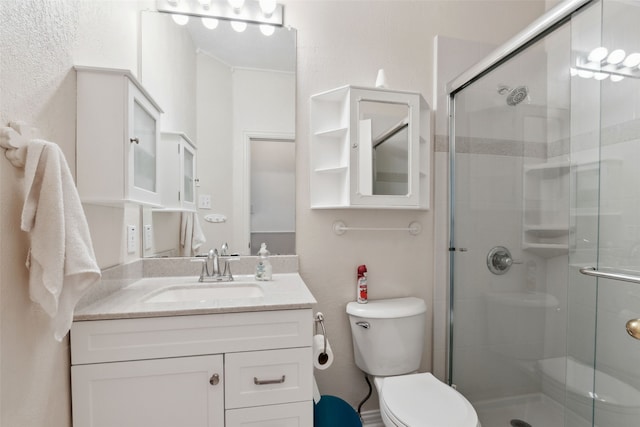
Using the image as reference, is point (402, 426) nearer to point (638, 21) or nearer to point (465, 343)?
point (465, 343)

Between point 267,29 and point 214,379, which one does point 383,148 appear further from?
point 214,379

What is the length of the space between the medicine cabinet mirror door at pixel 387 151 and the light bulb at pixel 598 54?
2.23 feet

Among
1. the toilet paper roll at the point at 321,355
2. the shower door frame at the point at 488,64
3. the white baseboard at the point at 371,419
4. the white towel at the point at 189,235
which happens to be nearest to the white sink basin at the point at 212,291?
the white towel at the point at 189,235

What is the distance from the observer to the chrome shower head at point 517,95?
1.49 m

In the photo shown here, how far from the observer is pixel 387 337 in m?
1.51

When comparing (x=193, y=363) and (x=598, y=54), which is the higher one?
(x=598, y=54)

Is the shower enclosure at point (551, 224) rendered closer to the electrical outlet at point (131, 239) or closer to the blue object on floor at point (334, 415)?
the blue object on floor at point (334, 415)

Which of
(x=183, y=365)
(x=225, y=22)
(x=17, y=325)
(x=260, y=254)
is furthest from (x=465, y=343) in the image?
(x=225, y=22)

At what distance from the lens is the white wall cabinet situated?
1490 mm

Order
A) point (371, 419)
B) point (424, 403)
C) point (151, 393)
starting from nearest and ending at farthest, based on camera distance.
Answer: point (151, 393) → point (424, 403) → point (371, 419)

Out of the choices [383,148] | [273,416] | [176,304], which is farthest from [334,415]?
[383,148]

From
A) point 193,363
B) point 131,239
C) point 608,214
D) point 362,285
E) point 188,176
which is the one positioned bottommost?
point 193,363

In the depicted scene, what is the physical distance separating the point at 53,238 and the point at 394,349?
55.1 inches

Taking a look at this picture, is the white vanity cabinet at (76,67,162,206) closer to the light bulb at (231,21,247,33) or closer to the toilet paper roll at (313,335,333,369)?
the light bulb at (231,21,247,33)
